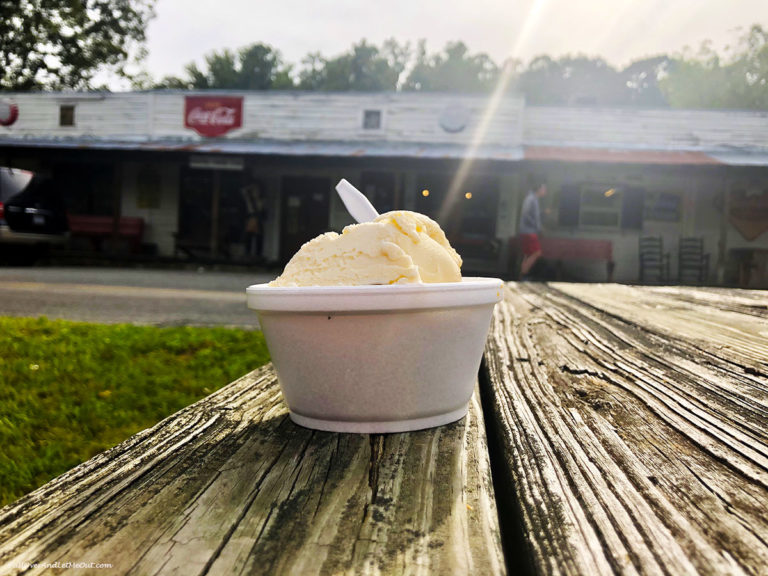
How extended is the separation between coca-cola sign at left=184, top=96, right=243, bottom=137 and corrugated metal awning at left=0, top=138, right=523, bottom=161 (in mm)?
417

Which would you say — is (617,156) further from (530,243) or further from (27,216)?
(27,216)

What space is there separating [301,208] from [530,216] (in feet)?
25.2

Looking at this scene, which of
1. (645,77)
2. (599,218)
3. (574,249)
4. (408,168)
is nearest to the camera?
(574,249)

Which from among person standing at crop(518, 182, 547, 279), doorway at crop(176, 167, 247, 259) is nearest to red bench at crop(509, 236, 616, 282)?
person standing at crop(518, 182, 547, 279)

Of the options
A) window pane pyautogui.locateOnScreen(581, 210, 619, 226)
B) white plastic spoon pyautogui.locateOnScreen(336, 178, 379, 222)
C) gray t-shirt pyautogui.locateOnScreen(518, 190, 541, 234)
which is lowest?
white plastic spoon pyautogui.locateOnScreen(336, 178, 379, 222)

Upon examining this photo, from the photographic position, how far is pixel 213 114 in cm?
1566

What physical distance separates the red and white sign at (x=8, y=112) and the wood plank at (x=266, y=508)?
20.5 metres

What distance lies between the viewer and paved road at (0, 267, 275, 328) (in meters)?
4.99

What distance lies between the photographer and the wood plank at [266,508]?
426 millimetres

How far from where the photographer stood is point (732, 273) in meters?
13.8

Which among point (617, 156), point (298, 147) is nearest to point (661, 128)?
point (617, 156)

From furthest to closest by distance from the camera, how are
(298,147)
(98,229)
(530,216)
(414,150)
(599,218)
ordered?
1. (98,229)
2. (599,218)
3. (298,147)
4. (414,150)
5. (530,216)

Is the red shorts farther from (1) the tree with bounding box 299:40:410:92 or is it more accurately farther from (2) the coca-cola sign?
(1) the tree with bounding box 299:40:410:92

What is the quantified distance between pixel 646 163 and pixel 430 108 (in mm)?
5668
